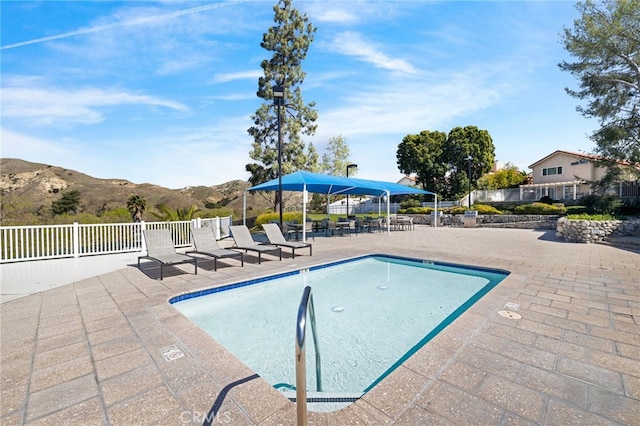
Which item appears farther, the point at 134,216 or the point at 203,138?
the point at 203,138

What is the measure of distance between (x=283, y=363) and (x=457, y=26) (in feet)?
35.1

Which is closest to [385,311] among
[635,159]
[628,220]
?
[628,220]

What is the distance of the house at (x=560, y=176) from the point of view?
27.4m

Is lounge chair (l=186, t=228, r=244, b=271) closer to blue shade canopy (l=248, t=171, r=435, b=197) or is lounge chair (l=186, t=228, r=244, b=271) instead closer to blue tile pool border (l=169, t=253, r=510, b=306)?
blue tile pool border (l=169, t=253, r=510, b=306)

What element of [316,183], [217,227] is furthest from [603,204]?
[217,227]

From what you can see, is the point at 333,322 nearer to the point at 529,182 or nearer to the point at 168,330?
the point at 168,330

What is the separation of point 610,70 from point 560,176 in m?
18.4

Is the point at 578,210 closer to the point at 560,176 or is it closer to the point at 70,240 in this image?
the point at 560,176

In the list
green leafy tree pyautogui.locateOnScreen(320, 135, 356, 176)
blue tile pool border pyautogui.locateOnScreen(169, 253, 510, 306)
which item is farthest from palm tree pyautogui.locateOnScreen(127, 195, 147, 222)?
green leafy tree pyautogui.locateOnScreen(320, 135, 356, 176)

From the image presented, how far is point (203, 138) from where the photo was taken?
1819 centimetres

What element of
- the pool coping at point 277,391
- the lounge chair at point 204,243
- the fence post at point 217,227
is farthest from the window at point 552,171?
the lounge chair at point 204,243

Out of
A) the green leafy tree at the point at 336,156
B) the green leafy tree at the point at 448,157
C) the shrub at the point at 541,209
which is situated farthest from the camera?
the green leafy tree at the point at 336,156
